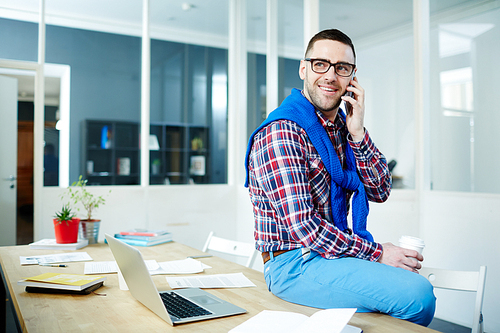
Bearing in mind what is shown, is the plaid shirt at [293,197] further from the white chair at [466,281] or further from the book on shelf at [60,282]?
the book on shelf at [60,282]

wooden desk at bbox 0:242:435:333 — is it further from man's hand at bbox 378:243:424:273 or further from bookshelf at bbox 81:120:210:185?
bookshelf at bbox 81:120:210:185

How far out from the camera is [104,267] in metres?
1.84

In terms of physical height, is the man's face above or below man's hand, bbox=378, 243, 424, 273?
above

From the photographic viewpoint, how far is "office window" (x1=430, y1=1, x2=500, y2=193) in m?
2.86

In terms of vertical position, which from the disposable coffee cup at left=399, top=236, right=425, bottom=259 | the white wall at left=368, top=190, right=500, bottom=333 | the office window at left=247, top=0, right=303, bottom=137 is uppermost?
Result: the office window at left=247, top=0, right=303, bottom=137

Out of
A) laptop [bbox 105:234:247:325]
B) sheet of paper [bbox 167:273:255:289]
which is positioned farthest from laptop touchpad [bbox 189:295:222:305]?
sheet of paper [bbox 167:273:255:289]

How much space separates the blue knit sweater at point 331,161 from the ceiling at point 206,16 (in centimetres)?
217

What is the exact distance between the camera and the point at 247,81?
4.98m

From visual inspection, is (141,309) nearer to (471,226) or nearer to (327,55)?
(327,55)

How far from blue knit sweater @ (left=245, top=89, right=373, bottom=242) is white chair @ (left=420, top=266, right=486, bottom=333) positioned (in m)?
0.31

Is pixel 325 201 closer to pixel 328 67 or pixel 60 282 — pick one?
pixel 328 67

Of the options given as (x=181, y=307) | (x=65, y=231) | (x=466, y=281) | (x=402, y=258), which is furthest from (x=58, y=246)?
(x=466, y=281)

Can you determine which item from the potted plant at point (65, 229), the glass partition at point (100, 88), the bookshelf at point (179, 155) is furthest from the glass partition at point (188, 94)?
the potted plant at point (65, 229)

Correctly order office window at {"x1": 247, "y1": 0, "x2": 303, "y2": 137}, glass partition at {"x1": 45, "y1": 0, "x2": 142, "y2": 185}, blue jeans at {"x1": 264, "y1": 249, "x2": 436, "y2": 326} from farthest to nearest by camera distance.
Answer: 1. glass partition at {"x1": 45, "y1": 0, "x2": 142, "y2": 185}
2. office window at {"x1": 247, "y1": 0, "x2": 303, "y2": 137}
3. blue jeans at {"x1": 264, "y1": 249, "x2": 436, "y2": 326}
